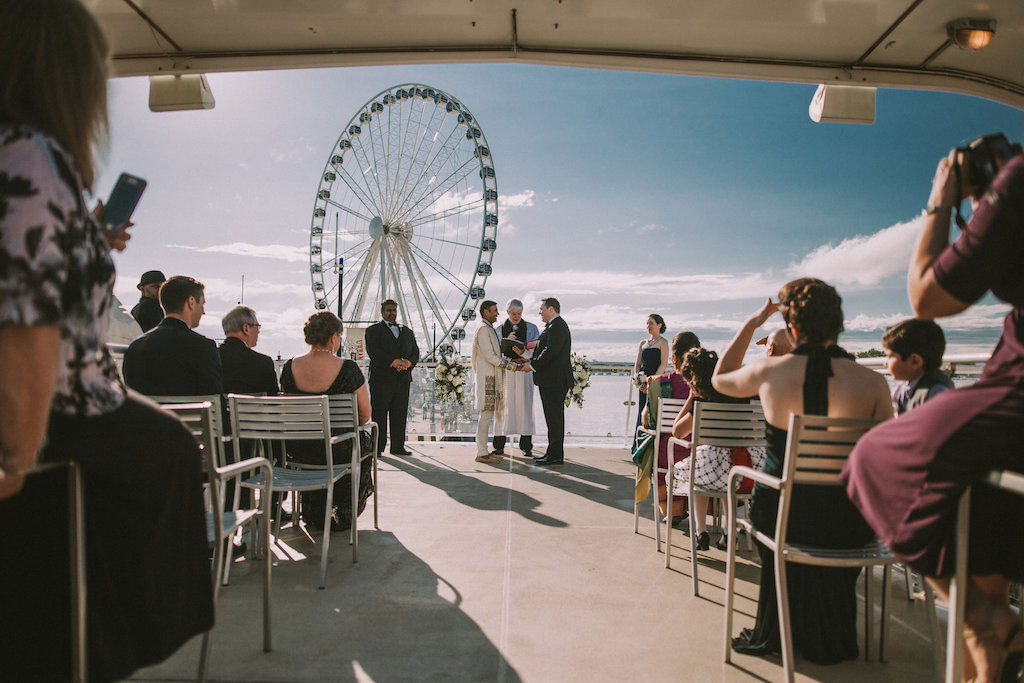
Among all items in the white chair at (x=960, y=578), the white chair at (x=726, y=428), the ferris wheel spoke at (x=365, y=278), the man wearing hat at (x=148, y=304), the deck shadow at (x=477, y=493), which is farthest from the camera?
the ferris wheel spoke at (x=365, y=278)

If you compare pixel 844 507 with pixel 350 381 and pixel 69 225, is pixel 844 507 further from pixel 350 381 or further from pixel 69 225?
pixel 350 381

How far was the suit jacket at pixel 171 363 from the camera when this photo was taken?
2986mm

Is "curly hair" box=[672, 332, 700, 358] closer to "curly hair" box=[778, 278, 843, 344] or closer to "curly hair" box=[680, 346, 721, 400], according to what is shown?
"curly hair" box=[680, 346, 721, 400]

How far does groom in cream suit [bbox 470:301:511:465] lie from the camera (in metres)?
6.61

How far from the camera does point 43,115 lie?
2.97 feet

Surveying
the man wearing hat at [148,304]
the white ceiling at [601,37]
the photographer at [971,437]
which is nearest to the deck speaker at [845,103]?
the white ceiling at [601,37]

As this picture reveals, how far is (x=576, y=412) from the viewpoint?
7.39 m

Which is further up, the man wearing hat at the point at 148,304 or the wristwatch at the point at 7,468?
the man wearing hat at the point at 148,304

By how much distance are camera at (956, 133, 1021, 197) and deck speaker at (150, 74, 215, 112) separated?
3.77 m

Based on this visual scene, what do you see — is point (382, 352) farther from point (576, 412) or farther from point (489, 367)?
point (576, 412)

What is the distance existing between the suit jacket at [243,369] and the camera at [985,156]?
341 cm

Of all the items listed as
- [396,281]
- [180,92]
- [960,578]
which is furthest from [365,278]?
[960,578]

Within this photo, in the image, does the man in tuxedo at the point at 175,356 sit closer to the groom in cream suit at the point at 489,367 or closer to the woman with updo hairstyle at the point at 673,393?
the woman with updo hairstyle at the point at 673,393

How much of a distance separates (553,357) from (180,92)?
166 inches
